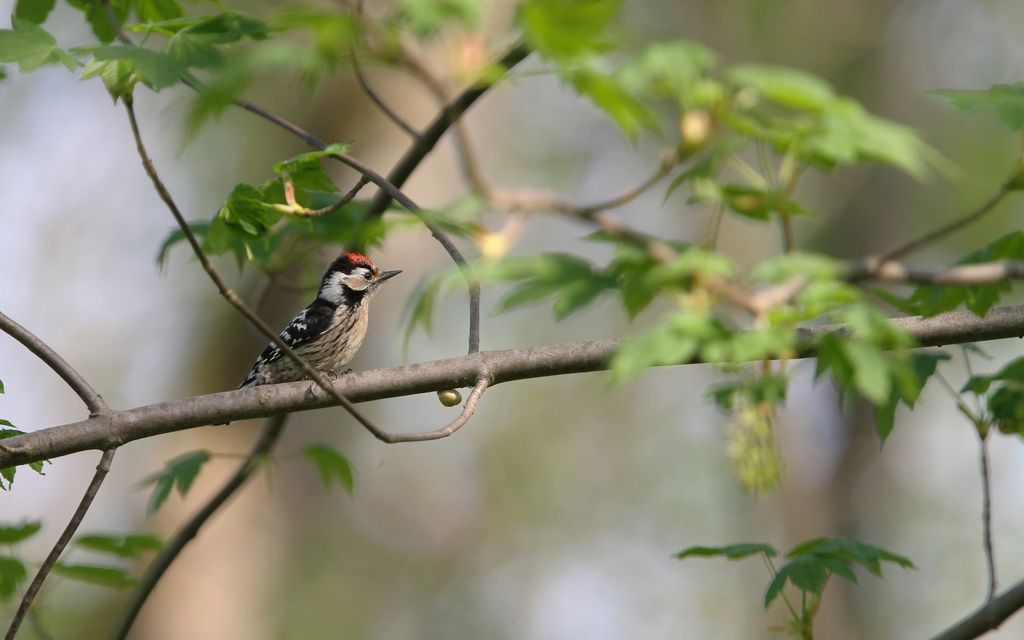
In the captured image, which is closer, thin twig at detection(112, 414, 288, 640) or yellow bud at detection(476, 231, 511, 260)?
yellow bud at detection(476, 231, 511, 260)

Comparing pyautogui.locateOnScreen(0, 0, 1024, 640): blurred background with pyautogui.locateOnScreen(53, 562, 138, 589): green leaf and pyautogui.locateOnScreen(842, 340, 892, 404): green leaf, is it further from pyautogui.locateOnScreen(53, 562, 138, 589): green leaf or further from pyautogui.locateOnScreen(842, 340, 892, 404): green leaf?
pyautogui.locateOnScreen(842, 340, 892, 404): green leaf

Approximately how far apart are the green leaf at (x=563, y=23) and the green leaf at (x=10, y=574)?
3190 millimetres

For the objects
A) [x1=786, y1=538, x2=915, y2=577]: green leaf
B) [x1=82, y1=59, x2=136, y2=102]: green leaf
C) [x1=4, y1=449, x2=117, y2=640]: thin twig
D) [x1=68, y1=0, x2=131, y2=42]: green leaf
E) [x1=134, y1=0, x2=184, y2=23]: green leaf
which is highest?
[x1=68, y1=0, x2=131, y2=42]: green leaf

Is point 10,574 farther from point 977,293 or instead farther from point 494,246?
point 977,293

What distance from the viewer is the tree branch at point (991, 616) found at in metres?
2.91

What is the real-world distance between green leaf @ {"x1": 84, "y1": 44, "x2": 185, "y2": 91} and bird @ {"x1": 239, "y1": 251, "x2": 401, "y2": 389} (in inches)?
141

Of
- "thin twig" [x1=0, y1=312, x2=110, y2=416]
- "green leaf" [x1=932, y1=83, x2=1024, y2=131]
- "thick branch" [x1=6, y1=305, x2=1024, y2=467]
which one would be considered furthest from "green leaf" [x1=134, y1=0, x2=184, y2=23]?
"green leaf" [x1=932, y1=83, x2=1024, y2=131]

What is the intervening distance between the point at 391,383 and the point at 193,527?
161 centimetres

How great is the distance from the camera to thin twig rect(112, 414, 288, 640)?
4.11 m

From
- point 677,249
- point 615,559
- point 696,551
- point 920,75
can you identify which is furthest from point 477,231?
point 615,559

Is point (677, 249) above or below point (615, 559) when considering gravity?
below

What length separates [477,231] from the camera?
205 cm

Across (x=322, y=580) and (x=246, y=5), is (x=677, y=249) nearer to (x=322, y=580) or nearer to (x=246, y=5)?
(x=246, y=5)

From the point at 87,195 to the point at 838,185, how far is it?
35.4ft
